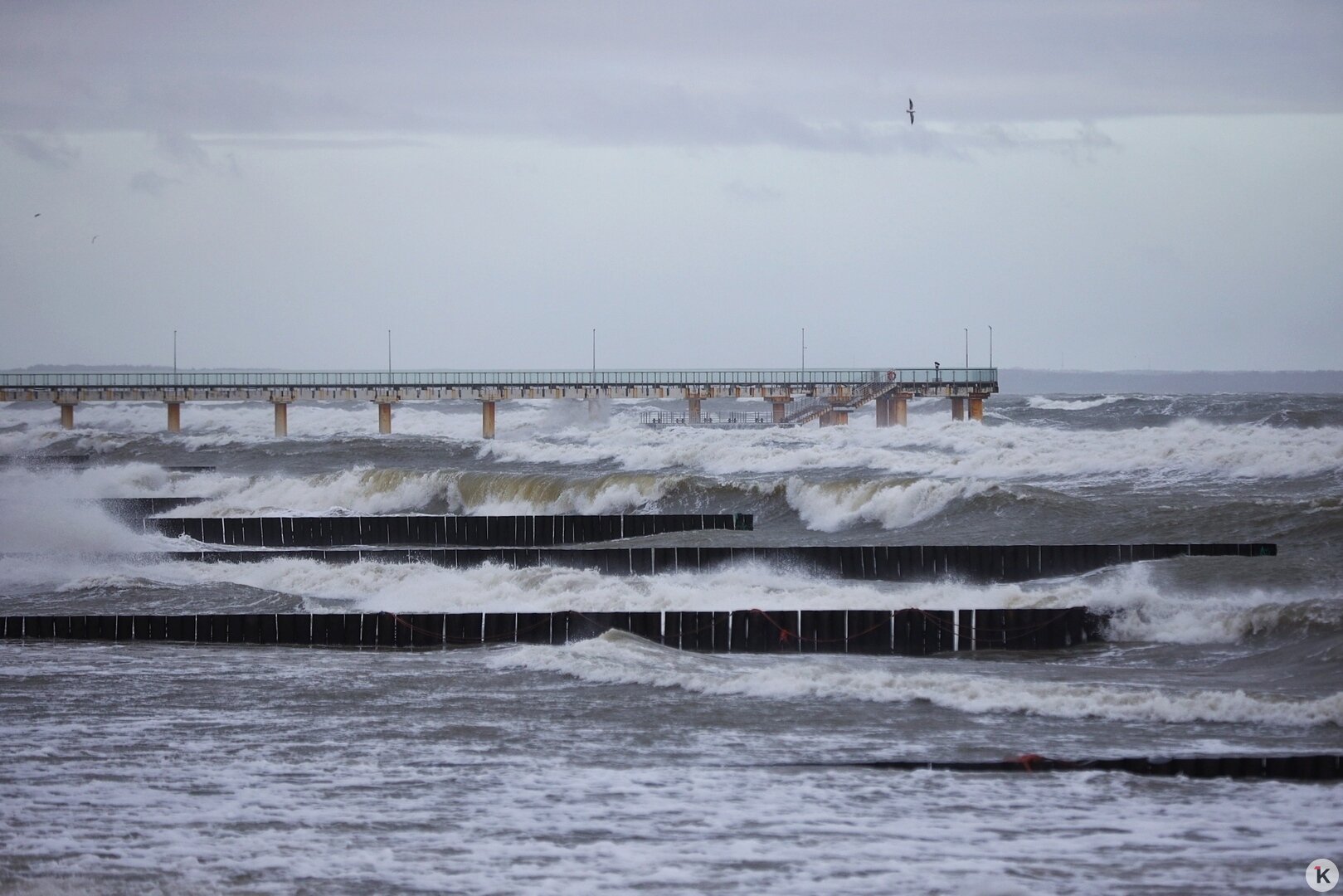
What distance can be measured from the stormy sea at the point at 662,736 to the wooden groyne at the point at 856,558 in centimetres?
45

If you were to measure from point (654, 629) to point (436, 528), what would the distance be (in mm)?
16651

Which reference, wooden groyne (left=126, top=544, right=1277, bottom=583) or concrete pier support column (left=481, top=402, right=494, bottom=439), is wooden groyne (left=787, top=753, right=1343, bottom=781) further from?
concrete pier support column (left=481, top=402, right=494, bottom=439)

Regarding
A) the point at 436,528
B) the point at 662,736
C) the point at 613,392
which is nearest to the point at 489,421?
the point at 613,392

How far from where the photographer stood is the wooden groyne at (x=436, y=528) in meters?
33.6

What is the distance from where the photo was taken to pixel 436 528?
3422 centimetres

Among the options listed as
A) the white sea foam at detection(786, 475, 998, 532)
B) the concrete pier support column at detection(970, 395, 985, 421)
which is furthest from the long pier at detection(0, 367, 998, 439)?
the white sea foam at detection(786, 475, 998, 532)

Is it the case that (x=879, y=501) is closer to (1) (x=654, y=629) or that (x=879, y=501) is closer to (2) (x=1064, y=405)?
(1) (x=654, y=629)

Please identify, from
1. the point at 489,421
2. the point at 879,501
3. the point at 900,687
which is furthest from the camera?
the point at 489,421

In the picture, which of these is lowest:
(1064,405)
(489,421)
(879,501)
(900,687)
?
(900,687)

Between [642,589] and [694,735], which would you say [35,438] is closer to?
[642,589]

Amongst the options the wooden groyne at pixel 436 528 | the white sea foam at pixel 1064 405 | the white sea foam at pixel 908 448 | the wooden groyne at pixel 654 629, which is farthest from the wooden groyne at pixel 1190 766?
the white sea foam at pixel 1064 405

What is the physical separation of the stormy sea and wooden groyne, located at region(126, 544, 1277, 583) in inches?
17.6

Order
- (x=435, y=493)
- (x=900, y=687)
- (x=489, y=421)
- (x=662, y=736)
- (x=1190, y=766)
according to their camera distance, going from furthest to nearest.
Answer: (x=489, y=421) → (x=435, y=493) → (x=900, y=687) → (x=662, y=736) → (x=1190, y=766)

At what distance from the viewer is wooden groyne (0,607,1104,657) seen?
1827 cm
